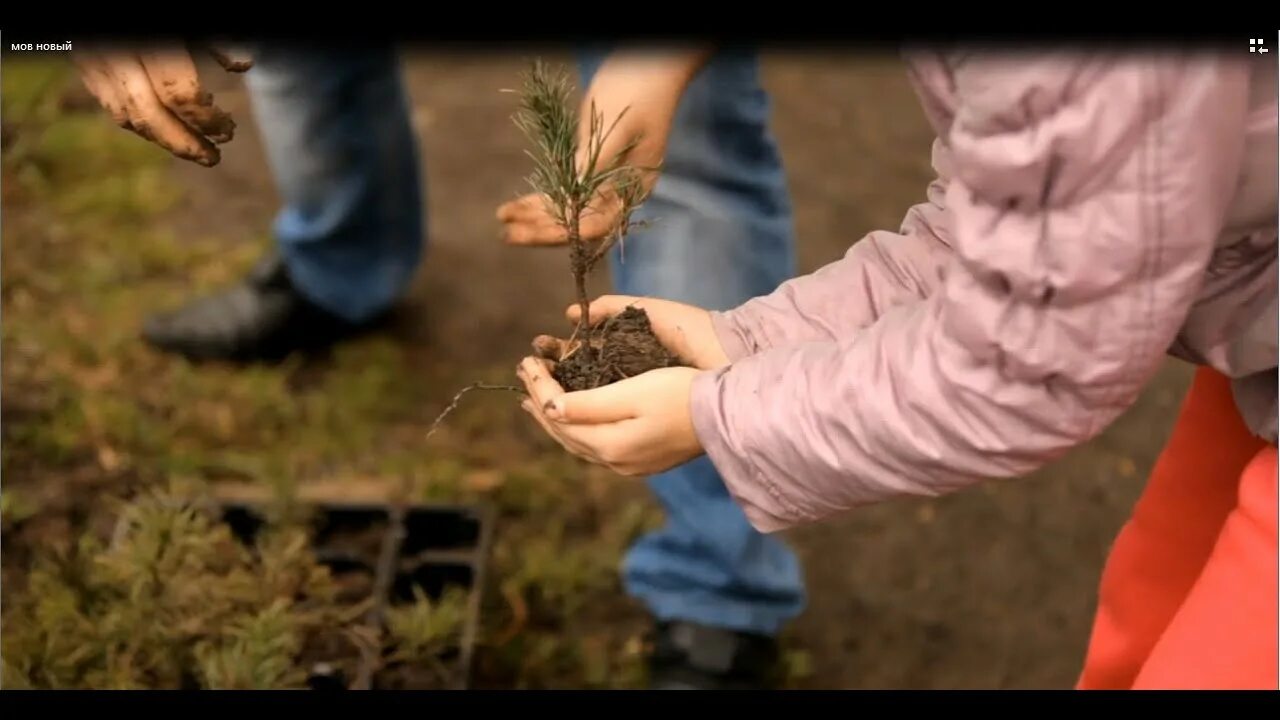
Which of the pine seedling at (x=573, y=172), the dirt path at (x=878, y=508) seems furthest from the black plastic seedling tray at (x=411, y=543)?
the pine seedling at (x=573, y=172)

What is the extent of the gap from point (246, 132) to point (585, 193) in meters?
2.13

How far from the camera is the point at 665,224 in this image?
5.23ft

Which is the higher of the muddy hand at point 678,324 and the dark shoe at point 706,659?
the muddy hand at point 678,324

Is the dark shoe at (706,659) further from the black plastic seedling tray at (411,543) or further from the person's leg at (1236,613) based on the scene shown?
the person's leg at (1236,613)

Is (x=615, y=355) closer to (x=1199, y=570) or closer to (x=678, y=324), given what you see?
(x=678, y=324)

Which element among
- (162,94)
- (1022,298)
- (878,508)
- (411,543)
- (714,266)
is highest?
(162,94)

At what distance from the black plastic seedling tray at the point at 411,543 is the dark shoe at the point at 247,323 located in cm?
55

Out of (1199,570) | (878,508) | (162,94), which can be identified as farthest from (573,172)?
(878,508)

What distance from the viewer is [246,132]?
9.81ft

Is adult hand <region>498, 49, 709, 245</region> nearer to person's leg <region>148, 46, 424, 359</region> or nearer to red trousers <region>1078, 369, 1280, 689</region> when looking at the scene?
red trousers <region>1078, 369, 1280, 689</region>

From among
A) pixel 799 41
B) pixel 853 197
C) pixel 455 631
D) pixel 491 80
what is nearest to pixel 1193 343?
pixel 799 41

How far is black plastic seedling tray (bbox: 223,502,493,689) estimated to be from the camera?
1.88 metres

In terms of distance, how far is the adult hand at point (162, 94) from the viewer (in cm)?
108

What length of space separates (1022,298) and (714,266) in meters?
0.70
